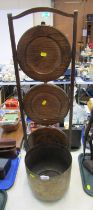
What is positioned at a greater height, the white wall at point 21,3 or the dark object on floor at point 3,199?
the white wall at point 21,3

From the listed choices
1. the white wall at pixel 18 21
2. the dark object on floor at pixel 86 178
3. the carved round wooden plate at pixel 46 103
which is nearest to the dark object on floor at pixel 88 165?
the dark object on floor at pixel 86 178

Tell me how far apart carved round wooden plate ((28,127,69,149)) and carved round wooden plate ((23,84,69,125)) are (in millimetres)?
62

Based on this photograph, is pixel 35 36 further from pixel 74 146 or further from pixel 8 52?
pixel 8 52

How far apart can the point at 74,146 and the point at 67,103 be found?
13.5 inches

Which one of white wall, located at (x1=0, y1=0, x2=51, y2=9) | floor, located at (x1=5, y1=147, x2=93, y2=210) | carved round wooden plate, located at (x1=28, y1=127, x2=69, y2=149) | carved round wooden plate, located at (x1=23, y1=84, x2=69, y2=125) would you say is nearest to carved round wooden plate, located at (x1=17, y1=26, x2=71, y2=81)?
carved round wooden plate, located at (x1=23, y1=84, x2=69, y2=125)

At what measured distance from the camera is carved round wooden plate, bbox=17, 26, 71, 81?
82 cm

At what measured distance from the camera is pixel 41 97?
98cm

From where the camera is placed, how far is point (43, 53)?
2.85ft

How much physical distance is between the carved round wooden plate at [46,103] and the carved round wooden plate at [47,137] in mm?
62

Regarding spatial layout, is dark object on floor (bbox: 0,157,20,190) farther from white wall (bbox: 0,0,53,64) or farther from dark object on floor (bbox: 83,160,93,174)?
white wall (bbox: 0,0,53,64)

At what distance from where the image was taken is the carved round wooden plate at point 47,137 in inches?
42.5

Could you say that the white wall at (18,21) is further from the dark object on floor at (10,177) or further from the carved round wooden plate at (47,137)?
the dark object on floor at (10,177)

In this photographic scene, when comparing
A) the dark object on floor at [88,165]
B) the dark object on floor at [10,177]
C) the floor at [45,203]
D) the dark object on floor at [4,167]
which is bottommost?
the floor at [45,203]

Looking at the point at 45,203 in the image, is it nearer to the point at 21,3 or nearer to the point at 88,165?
the point at 88,165
